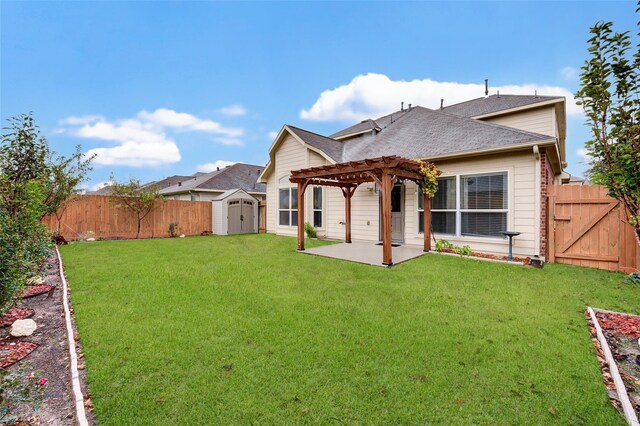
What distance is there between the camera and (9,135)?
5953 millimetres

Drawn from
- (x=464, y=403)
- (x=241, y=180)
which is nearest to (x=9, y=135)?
(x=464, y=403)

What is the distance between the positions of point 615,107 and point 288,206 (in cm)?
1135

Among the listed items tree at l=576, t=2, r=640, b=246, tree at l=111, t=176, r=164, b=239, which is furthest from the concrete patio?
tree at l=111, t=176, r=164, b=239

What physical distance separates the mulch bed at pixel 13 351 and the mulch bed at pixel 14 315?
0.72m

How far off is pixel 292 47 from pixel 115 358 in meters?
14.2

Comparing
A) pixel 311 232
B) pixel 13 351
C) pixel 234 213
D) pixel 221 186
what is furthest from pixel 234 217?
pixel 13 351

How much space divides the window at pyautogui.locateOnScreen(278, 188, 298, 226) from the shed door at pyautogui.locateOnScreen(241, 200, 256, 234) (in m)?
4.35

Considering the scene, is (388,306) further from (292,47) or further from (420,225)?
(292,47)

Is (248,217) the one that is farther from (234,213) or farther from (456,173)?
(456,173)

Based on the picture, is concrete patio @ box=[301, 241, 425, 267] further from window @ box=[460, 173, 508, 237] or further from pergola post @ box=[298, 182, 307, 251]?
window @ box=[460, 173, 508, 237]

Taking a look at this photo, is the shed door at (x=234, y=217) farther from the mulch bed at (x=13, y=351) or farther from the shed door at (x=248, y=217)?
the mulch bed at (x=13, y=351)

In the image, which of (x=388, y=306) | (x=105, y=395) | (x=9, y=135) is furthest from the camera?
(x=9, y=135)

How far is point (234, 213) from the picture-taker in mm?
16875

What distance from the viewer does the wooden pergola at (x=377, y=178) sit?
6.88 meters
